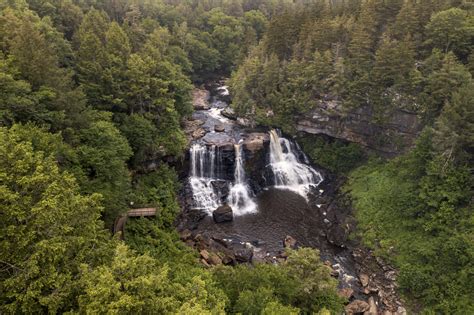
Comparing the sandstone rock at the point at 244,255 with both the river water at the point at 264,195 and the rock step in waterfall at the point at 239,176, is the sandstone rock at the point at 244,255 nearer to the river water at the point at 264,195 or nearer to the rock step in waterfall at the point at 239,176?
the river water at the point at 264,195

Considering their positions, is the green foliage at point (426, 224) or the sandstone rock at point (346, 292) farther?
the sandstone rock at point (346, 292)

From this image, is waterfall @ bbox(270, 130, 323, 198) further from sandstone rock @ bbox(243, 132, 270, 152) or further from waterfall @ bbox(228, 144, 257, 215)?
waterfall @ bbox(228, 144, 257, 215)

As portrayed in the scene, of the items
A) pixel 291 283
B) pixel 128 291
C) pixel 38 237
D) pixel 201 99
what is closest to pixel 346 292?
pixel 291 283

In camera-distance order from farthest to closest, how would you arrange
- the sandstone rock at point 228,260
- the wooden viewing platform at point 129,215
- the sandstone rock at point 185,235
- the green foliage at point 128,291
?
the sandstone rock at point 185,235 → the sandstone rock at point 228,260 → the wooden viewing platform at point 129,215 → the green foliage at point 128,291

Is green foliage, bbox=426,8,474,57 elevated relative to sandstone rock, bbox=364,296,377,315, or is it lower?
elevated

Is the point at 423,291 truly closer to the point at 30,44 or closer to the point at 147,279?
the point at 147,279

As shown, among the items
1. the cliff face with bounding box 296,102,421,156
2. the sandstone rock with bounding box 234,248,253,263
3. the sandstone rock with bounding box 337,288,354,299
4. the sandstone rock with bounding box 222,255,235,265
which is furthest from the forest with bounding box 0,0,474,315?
the sandstone rock with bounding box 234,248,253,263

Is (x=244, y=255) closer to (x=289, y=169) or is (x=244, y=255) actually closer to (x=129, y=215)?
(x=129, y=215)

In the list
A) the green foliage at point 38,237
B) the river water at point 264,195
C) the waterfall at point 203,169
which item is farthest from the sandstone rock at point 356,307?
the green foliage at point 38,237
